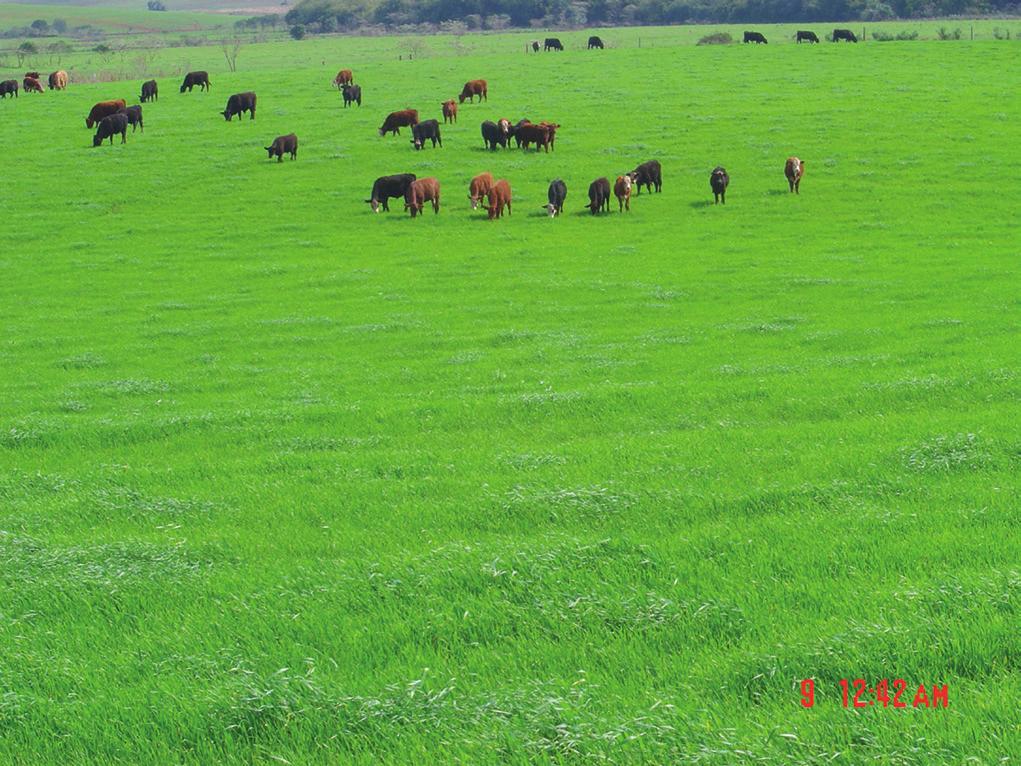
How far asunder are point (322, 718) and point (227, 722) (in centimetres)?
50

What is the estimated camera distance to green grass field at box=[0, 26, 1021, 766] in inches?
200

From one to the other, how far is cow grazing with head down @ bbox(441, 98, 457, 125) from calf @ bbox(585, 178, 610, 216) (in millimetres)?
17534

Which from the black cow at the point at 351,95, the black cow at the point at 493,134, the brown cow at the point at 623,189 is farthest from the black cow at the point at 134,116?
the brown cow at the point at 623,189

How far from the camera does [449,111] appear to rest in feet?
163

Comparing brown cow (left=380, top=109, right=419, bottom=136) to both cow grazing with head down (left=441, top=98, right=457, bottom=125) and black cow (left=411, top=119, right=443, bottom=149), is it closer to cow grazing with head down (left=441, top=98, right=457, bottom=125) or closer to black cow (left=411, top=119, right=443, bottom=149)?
cow grazing with head down (left=441, top=98, right=457, bottom=125)

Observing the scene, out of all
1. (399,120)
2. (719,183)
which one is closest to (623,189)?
(719,183)

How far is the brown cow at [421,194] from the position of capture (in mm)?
34719

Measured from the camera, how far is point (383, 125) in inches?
1901

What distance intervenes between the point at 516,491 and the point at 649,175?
29.5 metres

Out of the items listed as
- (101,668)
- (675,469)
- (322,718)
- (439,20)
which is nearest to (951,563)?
(675,469)

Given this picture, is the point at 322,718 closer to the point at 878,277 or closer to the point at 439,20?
the point at 878,277

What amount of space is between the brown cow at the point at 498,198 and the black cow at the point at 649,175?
4976 mm
